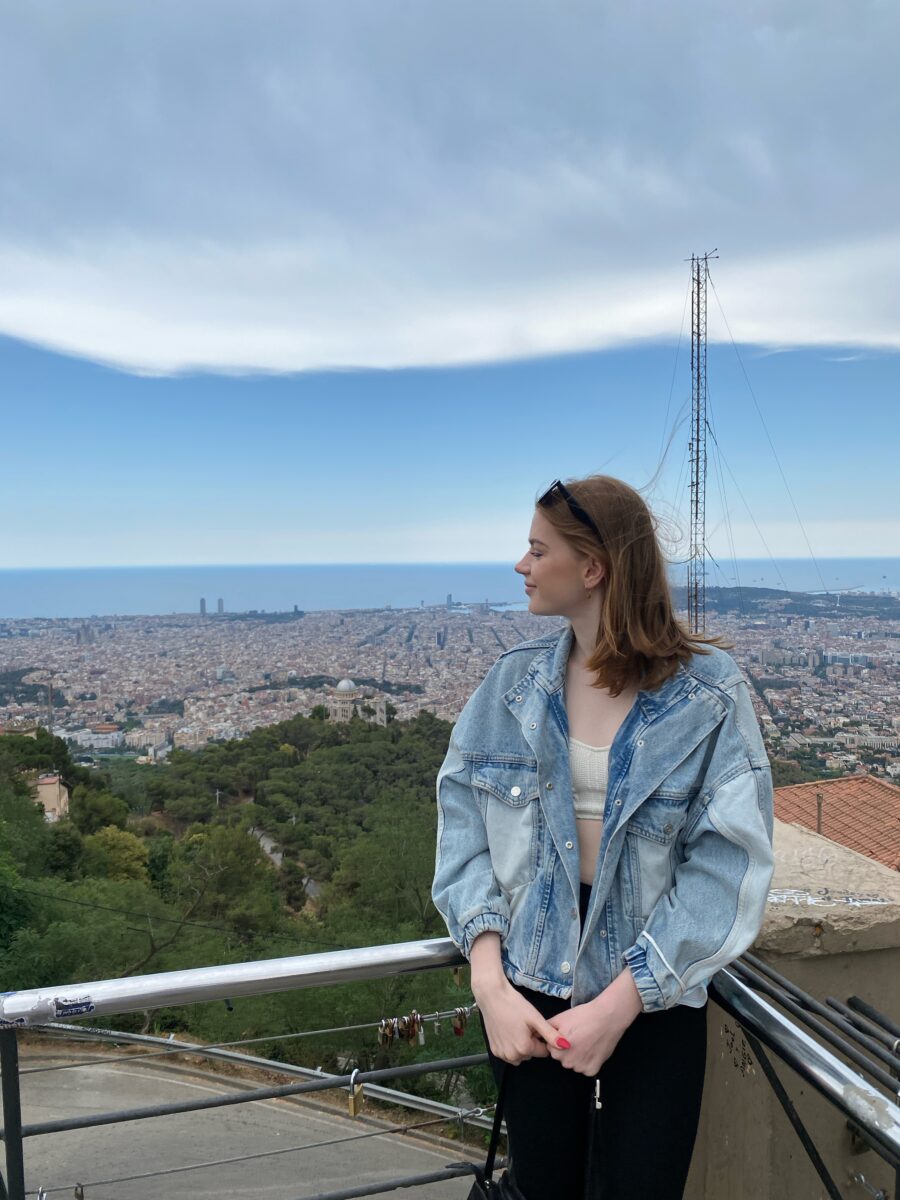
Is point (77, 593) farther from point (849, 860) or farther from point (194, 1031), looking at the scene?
point (849, 860)

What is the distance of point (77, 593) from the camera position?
8238 centimetres

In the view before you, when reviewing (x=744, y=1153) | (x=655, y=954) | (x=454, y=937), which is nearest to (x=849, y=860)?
(x=744, y=1153)

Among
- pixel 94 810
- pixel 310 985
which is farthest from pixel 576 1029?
pixel 94 810

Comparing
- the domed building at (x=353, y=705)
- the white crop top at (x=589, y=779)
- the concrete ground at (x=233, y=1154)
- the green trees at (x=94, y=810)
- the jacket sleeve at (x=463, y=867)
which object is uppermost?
the white crop top at (x=589, y=779)

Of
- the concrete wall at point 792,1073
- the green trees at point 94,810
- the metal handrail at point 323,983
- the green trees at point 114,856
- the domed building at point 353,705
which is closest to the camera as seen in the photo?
the metal handrail at point 323,983

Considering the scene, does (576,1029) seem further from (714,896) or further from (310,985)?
(310,985)

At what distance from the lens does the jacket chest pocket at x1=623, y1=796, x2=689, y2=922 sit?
3.99ft

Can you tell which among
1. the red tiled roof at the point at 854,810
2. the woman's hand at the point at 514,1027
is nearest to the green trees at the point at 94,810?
the red tiled roof at the point at 854,810

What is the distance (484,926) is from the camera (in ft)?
4.09

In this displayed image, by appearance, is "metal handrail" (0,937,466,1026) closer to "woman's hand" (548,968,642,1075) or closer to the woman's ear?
"woman's hand" (548,968,642,1075)

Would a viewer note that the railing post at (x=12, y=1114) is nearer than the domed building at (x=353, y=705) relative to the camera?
Yes

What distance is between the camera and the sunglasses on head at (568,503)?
4.25 feet

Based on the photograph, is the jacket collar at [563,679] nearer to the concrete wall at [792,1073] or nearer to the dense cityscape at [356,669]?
the dense cityscape at [356,669]

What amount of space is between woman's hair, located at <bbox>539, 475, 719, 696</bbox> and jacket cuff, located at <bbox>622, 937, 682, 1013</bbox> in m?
0.38
